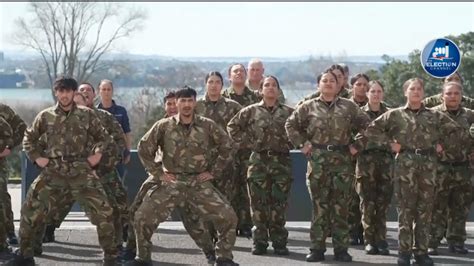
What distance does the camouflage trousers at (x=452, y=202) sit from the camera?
11695 mm

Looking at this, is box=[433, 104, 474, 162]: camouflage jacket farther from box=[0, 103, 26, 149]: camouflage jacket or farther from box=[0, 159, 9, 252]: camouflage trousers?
box=[0, 159, 9, 252]: camouflage trousers

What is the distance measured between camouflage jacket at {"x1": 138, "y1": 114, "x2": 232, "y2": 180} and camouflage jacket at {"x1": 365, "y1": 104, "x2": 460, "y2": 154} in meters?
1.63

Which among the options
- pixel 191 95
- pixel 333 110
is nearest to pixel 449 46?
pixel 333 110

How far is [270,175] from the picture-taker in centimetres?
1142

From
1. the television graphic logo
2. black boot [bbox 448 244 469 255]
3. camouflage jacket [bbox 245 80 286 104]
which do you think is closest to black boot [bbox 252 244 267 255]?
camouflage jacket [bbox 245 80 286 104]

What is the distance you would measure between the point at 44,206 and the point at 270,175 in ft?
8.54

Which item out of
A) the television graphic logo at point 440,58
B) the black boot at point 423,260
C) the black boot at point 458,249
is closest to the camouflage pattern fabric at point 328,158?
the black boot at point 423,260

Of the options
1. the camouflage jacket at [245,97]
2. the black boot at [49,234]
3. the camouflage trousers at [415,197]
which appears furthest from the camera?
the camouflage jacket at [245,97]

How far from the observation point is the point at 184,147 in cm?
1023

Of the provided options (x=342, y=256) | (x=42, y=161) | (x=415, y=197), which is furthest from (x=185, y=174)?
(x=415, y=197)

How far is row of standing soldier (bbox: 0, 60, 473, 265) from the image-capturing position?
10.2 meters

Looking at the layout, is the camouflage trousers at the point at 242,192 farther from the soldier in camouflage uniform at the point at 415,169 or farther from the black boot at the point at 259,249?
the soldier in camouflage uniform at the point at 415,169

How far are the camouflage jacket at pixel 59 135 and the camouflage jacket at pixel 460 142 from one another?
3883mm

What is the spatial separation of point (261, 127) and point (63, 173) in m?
2.43
